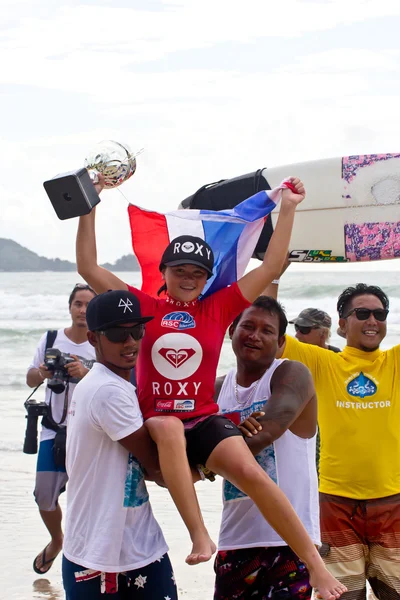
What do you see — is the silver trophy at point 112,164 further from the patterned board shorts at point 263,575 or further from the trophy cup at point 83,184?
the patterned board shorts at point 263,575

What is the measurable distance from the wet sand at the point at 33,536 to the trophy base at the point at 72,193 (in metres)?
3.08

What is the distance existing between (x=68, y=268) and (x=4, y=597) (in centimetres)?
4166

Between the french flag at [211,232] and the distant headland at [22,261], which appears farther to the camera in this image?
the distant headland at [22,261]

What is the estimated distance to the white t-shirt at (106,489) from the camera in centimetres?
340

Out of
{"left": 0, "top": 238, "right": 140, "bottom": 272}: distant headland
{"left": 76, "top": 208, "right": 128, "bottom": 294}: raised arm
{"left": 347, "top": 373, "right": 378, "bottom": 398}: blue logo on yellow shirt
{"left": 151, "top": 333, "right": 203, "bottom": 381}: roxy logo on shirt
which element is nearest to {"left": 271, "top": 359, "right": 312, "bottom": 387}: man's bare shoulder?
{"left": 151, "top": 333, "right": 203, "bottom": 381}: roxy logo on shirt

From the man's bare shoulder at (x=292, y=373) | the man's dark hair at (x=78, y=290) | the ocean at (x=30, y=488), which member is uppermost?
the man's dark hair at (x=78, y=290)

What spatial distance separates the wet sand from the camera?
240 inches

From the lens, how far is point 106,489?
3428mm

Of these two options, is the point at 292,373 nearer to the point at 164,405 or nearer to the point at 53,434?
the point at 164,405

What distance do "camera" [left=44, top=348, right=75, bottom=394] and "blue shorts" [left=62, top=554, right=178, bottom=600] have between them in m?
2.75

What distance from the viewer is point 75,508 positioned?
3.48 meters

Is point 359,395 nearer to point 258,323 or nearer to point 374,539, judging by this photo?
point 374,539

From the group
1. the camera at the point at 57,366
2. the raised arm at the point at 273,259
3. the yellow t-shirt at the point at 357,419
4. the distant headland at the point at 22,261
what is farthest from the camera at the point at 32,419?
the distant headland at the point at 22,261

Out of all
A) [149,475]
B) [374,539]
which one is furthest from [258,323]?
[374,539]
